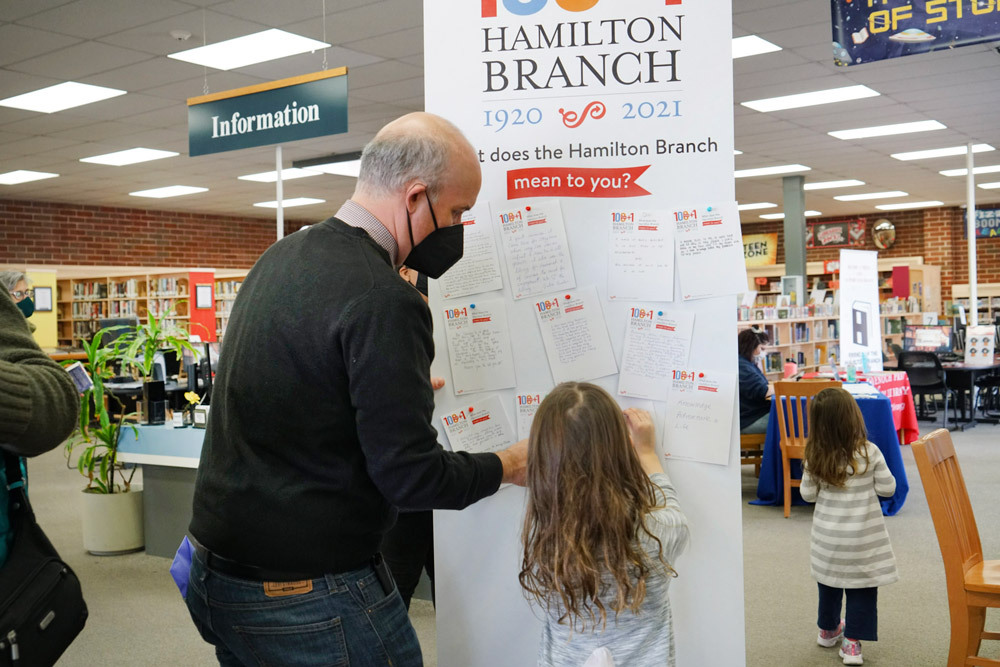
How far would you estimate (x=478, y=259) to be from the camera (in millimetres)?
2064

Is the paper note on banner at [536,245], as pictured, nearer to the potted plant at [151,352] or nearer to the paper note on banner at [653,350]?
the paper note on banner at [653,350]

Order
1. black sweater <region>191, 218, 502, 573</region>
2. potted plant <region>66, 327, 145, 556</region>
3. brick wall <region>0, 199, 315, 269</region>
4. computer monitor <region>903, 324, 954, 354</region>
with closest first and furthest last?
black sweater <region>191, 218, 502, 573</region>
potted plant <region>66, 327, 145, 556</region>
computer monitor <region>903, 324, 954, 354</region>
brick wall <region>0, 199, 315, 269</region>

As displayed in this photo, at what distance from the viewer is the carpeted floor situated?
3.57 m

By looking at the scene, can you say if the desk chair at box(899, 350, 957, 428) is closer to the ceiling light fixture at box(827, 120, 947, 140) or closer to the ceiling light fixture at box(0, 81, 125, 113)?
the ceiling light fixture at box(827, 120, 947, 140)

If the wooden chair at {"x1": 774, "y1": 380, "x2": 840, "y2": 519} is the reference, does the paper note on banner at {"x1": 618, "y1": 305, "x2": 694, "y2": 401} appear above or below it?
above

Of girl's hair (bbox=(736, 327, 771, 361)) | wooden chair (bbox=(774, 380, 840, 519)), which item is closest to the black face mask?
wooden chair (bbox=(774, 380, 840, 519))

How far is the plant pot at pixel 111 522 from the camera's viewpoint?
16.9 feet

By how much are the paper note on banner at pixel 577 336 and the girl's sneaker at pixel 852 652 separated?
2.05m

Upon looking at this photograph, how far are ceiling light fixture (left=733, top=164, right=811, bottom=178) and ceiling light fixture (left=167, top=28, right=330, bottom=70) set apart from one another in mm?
6898

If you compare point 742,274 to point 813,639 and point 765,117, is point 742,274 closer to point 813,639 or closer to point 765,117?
point 813,639

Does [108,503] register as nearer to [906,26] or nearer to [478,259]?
[478,259]

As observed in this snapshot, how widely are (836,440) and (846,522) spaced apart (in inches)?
13.8

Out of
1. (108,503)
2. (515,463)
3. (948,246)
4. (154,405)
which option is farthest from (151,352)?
(948,246)

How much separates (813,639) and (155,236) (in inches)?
500
